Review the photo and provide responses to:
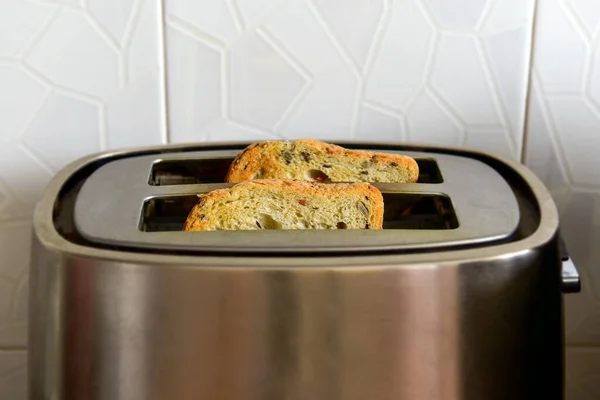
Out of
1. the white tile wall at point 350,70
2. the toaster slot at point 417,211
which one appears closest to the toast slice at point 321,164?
the toaster slot at point 417,211

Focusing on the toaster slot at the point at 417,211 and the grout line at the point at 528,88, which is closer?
the toaster slot at the point at 417,211

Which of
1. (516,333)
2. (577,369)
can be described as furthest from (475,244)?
(577,369)

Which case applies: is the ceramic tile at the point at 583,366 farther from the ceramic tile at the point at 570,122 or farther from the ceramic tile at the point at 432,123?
the ceramic tile at the point at 432,123

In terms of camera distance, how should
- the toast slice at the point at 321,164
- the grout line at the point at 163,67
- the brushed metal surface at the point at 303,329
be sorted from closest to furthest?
the brushed metal surface at the point at 303,329 < the toast slice at the point at 321,164 < the grout line at the point at 163,67

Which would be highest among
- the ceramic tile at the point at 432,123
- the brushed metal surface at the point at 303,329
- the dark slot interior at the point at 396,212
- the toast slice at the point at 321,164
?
the ceramic tile at the point at 432,123

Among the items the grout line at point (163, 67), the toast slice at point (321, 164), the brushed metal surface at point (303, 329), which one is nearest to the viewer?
the brushed metal surface at point (303, 329)

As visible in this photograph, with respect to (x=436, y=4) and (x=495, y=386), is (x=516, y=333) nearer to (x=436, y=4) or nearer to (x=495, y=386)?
(x=495, y=386)
